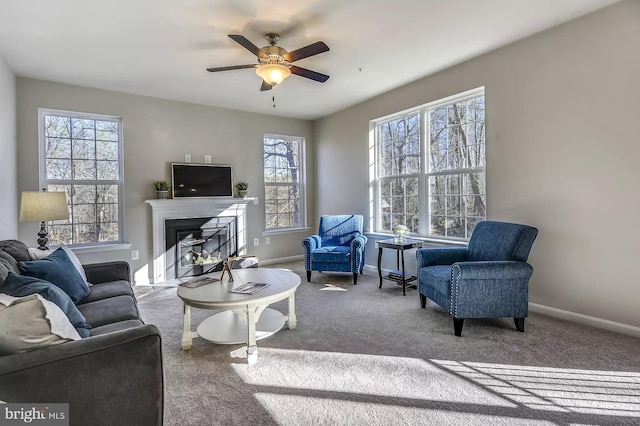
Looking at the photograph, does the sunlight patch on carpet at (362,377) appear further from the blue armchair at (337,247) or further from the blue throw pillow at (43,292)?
the blue armchair at (337,247)

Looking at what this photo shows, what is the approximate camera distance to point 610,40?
2666 millimetres

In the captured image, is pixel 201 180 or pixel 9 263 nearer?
pixel 9 263

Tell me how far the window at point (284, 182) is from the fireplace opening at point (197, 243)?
2.68ft

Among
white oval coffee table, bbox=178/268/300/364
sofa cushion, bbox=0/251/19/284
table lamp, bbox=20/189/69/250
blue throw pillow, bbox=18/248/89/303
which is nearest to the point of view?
sofa cushion, bbox=0/251/19/284

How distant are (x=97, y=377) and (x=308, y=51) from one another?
2485mm

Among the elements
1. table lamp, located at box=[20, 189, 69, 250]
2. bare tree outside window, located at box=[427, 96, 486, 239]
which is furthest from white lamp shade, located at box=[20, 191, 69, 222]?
bare tree outside window, located at box=[427, 96, 486, 239]

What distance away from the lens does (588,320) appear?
283 cm

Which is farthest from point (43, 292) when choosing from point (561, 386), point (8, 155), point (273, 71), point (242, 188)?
point (242, 188)

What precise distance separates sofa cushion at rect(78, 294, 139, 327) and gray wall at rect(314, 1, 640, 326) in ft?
11.5

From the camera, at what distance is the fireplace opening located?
4.68m

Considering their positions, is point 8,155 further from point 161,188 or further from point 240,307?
point 240,307

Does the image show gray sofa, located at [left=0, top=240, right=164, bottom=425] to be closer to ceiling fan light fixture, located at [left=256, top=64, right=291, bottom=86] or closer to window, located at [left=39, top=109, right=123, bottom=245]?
ceiling fan light fixture, located at [left=256, top=64, right=291, bottom=86]

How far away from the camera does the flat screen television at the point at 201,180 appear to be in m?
4.77

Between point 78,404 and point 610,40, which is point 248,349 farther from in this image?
point 610,40
